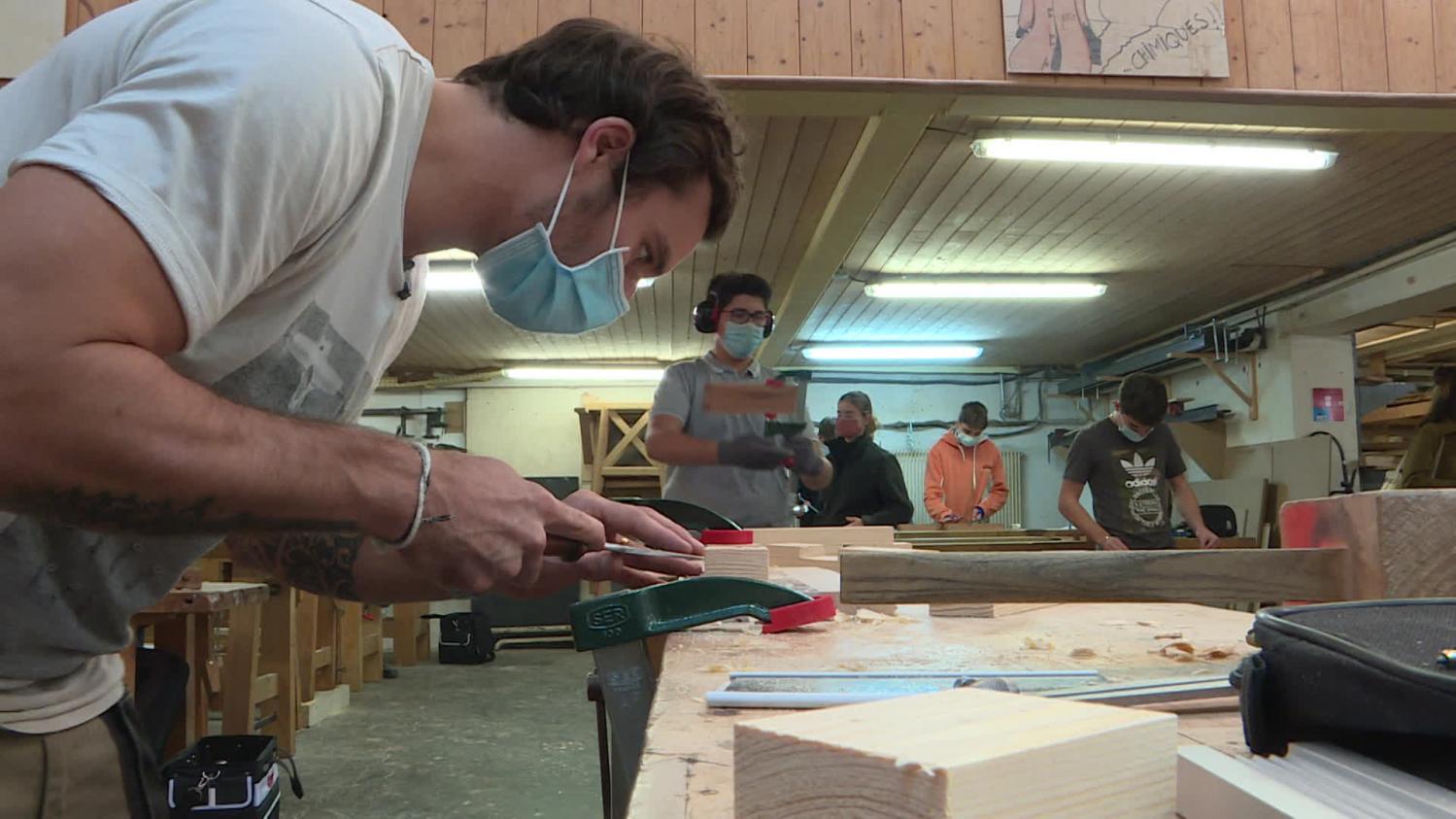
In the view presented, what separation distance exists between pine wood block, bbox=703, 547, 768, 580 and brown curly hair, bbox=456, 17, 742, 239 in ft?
2.18

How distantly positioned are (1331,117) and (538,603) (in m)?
8.46

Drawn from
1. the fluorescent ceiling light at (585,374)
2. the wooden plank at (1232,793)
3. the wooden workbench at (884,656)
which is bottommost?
the wooden workbench at (884,656)

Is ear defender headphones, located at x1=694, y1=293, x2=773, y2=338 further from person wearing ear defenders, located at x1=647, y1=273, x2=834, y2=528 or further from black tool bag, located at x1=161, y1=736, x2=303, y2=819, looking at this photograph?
black tool bag, located at x1=161, y1=736, x2=303, y2=819

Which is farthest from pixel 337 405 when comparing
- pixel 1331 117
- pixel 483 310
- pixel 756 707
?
pixel 483 310

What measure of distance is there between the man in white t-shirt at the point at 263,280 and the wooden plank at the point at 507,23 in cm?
274

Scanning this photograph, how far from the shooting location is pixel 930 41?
4.18 meters

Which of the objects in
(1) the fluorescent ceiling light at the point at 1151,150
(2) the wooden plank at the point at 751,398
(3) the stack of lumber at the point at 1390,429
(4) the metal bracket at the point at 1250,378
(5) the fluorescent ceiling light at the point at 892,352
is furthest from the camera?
(5) the fluorescent ceiling light at the point at 892,352

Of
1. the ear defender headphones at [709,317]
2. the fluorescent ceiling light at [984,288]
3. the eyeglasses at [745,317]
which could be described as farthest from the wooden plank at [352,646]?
the fluorescent ceiling light at [984,288]

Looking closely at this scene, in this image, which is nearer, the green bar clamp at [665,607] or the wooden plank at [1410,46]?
the green bar clamp at [665,607]

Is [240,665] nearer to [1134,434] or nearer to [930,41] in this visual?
[930,41]

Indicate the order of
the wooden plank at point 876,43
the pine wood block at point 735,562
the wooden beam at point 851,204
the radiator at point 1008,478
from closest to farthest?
the pine wood block at point 735,562, the wooden plank at point 876,43, the wooden beam at point 851,204, the radiator at point 1008,478

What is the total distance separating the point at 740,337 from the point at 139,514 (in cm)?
315

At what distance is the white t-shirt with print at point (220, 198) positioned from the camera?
2.69 feet

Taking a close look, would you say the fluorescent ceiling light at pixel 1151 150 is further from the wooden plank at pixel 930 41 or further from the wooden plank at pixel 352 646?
the wooden plank at pixel 352 646
